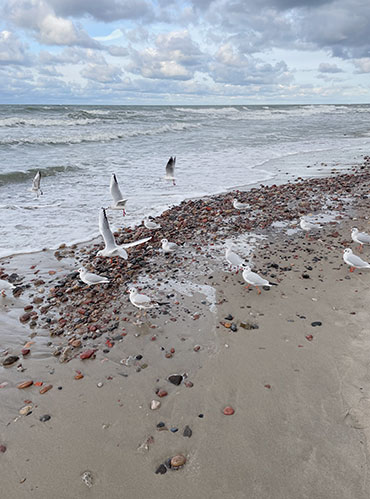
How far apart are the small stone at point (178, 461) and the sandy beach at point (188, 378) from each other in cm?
2

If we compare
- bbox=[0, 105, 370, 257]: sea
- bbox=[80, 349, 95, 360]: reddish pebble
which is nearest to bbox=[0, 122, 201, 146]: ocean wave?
A: bbox=[0, 105, 370, 257]: sea

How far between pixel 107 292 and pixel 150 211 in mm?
4452

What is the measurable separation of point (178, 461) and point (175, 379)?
867 millimetres

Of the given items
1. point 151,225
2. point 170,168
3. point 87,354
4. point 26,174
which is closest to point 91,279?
point 87,354

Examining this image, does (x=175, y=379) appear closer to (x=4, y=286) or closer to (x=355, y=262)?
(x=4, y=286)

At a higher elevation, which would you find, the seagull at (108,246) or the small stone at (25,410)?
the seagull at (108,246)

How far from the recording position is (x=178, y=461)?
2.59 m

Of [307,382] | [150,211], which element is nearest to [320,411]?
[307,382]

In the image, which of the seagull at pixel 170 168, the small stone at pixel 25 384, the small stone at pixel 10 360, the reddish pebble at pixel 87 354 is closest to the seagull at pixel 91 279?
the reddish pebble at pixel 87 354

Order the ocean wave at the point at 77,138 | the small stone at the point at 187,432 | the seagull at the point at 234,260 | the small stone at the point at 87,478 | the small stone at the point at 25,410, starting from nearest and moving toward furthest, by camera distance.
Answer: the small stone at the point at 87,478 < the small stone at the point at 187,432 < the small stone at the point at 25,410 < the seagull at the point at 234,260 < the ocean wave at the point at 77,138

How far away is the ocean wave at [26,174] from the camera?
1290 centimetres

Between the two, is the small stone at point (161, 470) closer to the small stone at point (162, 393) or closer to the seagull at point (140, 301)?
the small stone at point (162, 393)

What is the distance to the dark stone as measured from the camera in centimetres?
337

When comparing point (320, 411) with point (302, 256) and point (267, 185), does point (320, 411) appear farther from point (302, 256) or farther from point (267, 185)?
point (267, 185)
